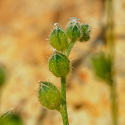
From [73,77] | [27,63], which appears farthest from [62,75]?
[27,63]

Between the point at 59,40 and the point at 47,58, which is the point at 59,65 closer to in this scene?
the point at 59,40

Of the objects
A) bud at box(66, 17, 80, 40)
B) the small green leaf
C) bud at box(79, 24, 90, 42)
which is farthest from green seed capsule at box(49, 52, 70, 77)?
the small green leaf

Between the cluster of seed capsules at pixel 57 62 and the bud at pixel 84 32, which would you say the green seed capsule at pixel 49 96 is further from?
the bud at pixel 84 32

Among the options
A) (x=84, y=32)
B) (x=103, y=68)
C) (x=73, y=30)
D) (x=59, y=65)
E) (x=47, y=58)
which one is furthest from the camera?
(x=47, y=58)

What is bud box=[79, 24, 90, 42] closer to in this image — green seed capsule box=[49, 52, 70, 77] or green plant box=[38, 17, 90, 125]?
green plant box=[38, 17, 90, 125]

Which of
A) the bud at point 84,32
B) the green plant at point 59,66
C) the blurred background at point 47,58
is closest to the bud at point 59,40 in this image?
the green plant at point 59,66

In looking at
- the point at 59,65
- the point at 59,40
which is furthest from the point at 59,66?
the point at 59,40

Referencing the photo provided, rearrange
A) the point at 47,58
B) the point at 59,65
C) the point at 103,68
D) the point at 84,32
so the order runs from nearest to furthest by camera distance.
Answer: the point at 59,65
the point at 84,32
the point at 103,68
the point at 47,58
